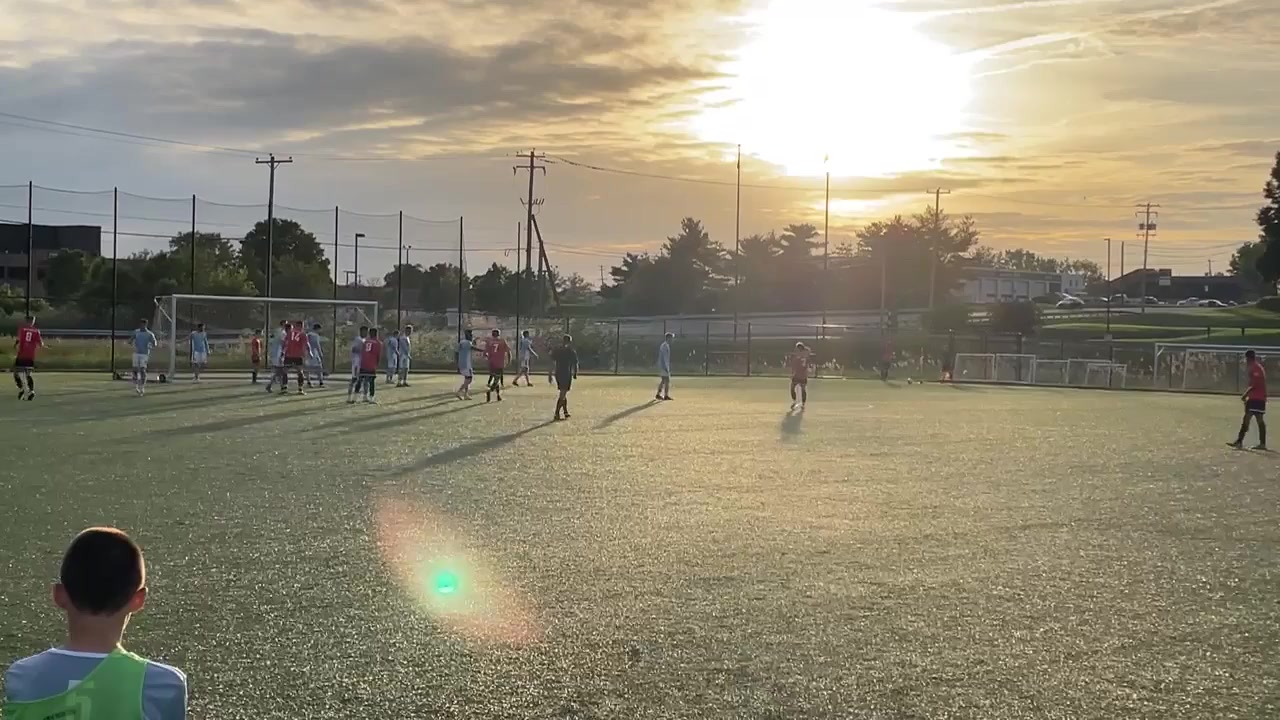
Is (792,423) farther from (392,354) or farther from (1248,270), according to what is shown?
(1248,270)

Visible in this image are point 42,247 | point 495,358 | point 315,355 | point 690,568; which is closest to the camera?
point 690,568

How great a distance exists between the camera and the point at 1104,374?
5028cm

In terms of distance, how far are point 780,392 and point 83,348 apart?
2507cm

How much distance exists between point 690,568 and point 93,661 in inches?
265

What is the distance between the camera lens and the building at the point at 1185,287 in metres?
142

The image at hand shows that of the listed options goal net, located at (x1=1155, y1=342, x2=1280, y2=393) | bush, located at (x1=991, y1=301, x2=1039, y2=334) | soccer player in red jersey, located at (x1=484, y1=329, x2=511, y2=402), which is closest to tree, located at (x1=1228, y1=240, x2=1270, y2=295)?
bush, located at (x1=991, y1=301, x2=1039, y2=334)

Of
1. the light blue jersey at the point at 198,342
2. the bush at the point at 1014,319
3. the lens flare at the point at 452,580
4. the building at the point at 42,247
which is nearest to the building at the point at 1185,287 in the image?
the bush at the point at 1014,319

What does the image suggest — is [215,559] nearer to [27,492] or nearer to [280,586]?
[280,586]

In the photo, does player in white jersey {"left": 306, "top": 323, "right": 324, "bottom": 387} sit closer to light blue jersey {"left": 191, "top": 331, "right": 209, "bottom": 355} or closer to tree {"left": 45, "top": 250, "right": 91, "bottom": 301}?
light blue jersey {"left": 191, "top": 331, "right": 209, "bottom": 355}

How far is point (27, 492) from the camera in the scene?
Result: 1253 cm

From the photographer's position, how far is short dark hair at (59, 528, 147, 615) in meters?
2.95

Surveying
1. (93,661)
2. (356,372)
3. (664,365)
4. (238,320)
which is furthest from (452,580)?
(238,320)

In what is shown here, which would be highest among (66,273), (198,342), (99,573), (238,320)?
(66,273)

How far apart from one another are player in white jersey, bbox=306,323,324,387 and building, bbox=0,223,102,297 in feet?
111
